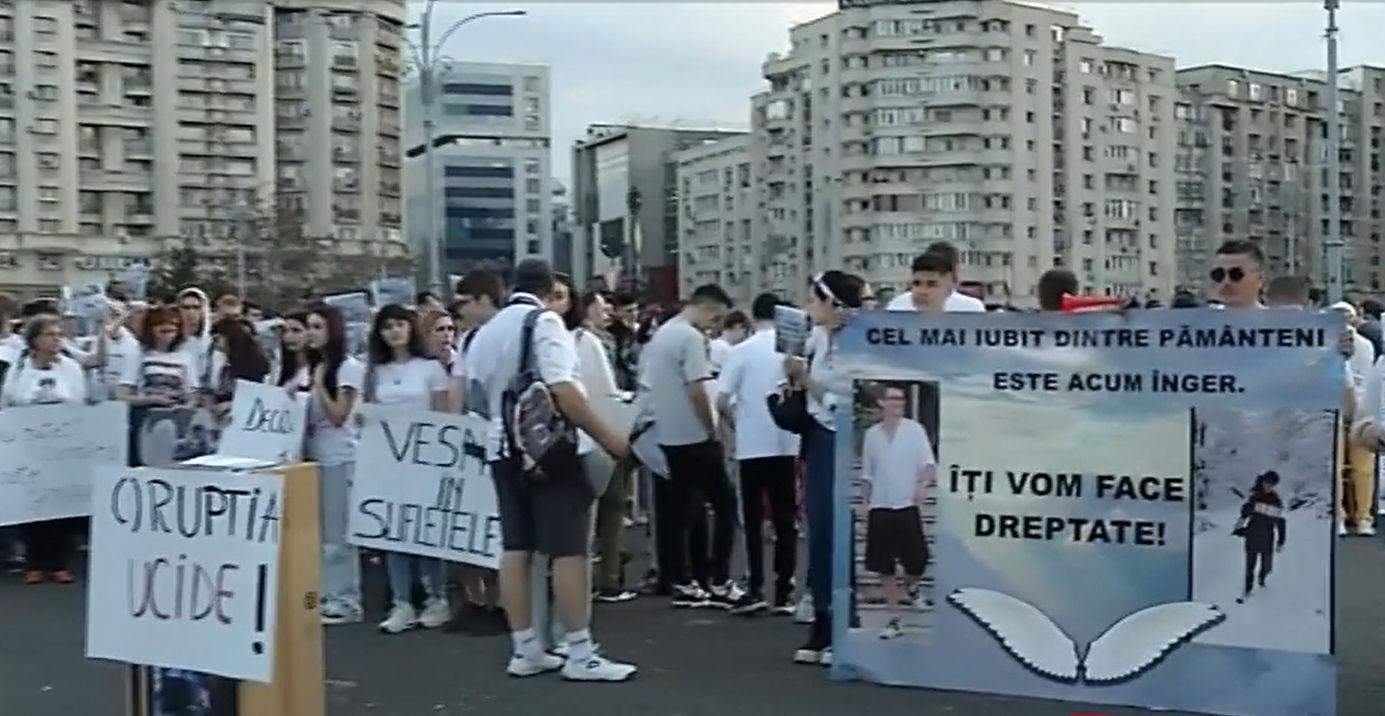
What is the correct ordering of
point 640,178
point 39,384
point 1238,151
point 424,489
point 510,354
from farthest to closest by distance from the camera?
point 640,178 → point 1238,151 → point 39,384 → point 424,489 → point 510,354

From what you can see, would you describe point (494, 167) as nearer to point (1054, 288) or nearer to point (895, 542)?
point (1054, 288)

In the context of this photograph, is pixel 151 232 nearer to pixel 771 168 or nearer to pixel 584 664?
pixel 771 168

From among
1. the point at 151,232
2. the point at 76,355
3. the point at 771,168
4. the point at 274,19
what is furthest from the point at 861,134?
the point at 76,355

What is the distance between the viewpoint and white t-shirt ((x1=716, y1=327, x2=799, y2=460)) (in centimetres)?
999

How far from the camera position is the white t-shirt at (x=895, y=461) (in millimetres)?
7754

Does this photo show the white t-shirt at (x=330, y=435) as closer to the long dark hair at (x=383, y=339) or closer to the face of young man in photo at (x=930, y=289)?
the long dark hair at (x=383, y=339)

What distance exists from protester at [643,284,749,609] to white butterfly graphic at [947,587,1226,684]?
9.81 ft

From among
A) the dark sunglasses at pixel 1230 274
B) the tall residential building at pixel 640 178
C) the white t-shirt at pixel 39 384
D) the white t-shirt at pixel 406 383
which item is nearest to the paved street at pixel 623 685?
the white t-shirt at pixel 406 383

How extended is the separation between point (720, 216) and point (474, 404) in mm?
141218

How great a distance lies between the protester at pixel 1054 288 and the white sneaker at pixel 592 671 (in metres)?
2.88

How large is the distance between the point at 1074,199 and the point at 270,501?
120074mm

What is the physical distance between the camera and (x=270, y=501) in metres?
6.20

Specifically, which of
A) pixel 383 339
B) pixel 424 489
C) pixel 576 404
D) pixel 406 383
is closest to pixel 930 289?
pixel 576 404

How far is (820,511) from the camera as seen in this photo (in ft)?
28.0
